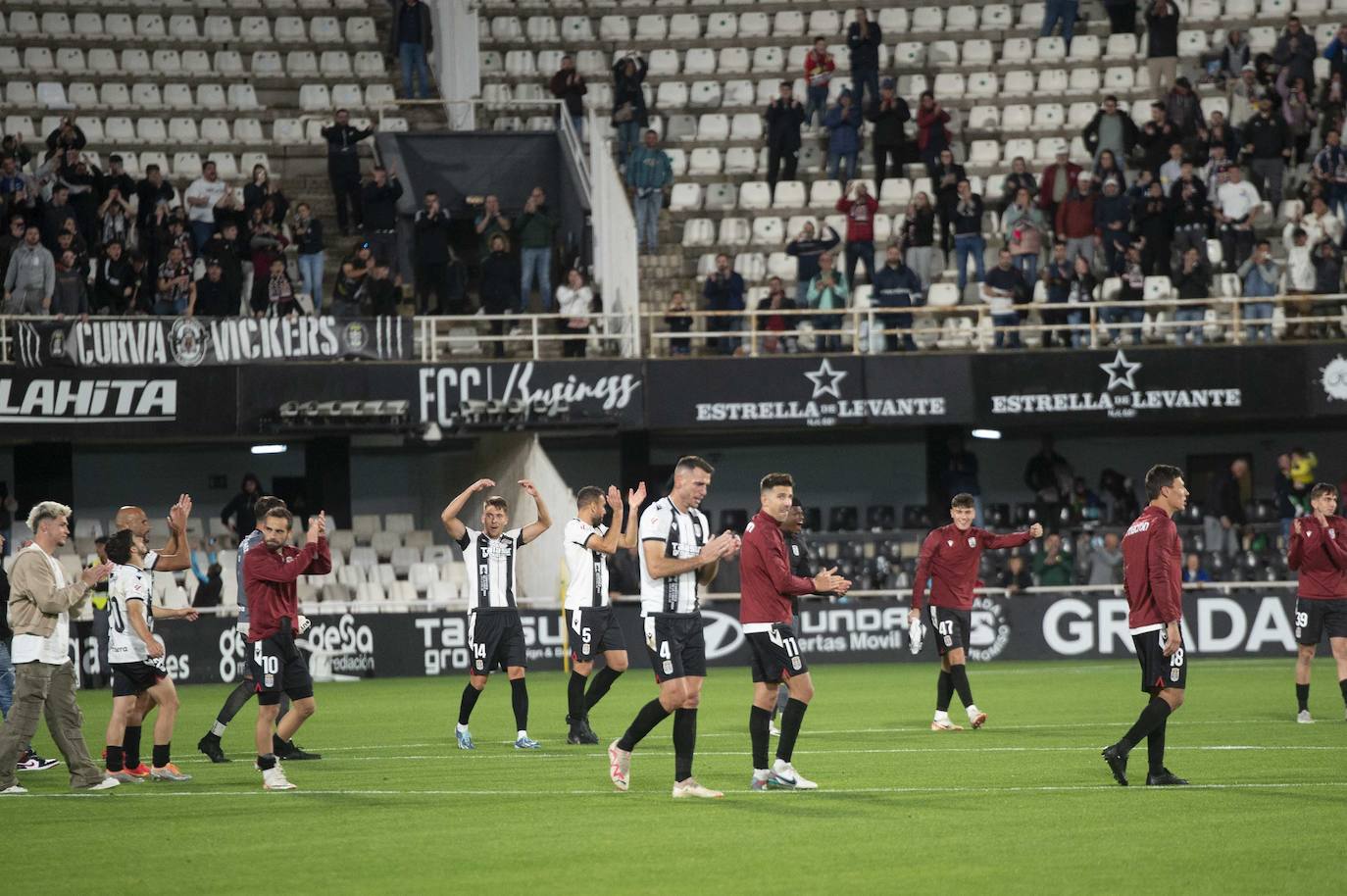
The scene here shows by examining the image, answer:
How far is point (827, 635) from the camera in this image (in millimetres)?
28359

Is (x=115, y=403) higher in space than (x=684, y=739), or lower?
higher

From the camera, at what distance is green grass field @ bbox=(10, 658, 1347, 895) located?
8.91m

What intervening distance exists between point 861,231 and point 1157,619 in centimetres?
1963

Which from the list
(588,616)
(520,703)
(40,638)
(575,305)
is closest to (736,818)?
(40,638)

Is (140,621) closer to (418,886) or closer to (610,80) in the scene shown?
(418,886)

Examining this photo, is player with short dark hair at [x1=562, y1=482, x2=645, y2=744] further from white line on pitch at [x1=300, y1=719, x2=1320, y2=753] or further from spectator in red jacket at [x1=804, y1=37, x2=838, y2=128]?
spectator in red jacket at [x1=804, y1=37, x2=838, y2=128]

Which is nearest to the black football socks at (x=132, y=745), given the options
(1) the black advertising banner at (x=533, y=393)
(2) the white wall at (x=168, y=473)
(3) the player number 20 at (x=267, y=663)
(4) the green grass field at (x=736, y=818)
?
(4) the green grass field at (x=736, y=818)

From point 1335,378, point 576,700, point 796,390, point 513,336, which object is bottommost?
point 576,700

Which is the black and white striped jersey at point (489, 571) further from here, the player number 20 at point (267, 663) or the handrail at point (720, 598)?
the handrail at point (720, 598)

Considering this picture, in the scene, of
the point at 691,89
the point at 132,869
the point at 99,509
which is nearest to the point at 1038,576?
the point at 691,89

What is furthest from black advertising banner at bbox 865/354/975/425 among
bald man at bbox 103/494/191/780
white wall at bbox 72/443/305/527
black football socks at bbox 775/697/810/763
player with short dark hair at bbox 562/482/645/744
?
black football socks at bbox 775/697/810/763

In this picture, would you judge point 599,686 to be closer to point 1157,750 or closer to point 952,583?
point 952,583

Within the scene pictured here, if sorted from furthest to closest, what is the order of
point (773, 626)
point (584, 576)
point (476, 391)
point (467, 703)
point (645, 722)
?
point (476, 391) < point (584, 576) < point (467, 703) < point (773, 626) < point (645, 722)

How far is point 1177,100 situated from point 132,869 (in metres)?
27.8
